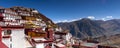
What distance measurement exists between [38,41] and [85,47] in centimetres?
4198

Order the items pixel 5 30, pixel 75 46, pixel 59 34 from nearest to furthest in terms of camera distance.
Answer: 1. pixel 5 30
2. pixel 59 34
3. pixel 75 46

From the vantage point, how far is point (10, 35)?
3684 cm

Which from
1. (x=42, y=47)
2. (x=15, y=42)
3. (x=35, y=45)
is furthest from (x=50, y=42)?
(x=15, y=42)

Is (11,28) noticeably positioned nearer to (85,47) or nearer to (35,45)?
(35,45)

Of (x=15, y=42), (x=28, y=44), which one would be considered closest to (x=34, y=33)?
(x=28, y=44)

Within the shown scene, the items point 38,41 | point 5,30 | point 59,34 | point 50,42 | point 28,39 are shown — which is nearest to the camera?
point 5,30

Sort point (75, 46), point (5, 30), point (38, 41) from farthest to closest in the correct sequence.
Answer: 1. point (75, 46)
2. point (38, 41)
3. point (5, 30)

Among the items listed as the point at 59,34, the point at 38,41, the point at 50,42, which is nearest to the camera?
the point at 38,41

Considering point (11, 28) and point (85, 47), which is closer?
point (11, 28)

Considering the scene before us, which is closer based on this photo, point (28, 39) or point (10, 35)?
point (10, 35)

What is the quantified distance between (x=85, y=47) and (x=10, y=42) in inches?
2011

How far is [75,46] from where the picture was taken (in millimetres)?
81125

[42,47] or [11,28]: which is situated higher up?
[11,28]

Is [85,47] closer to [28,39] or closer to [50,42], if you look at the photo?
[50,42]
